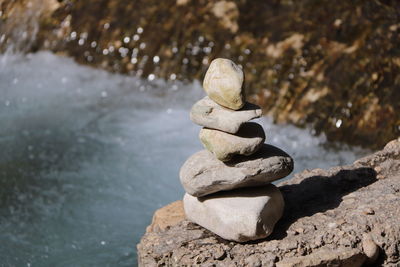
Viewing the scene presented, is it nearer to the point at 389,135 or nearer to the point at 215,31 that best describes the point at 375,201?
the point at 389,135

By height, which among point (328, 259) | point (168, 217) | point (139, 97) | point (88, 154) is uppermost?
point (328, 259)

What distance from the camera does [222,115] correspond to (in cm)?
343

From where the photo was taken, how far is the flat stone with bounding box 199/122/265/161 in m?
3.39

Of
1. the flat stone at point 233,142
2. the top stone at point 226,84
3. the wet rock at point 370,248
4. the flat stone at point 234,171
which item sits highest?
the top stone at point 226,84

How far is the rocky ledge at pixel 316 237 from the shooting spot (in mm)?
3291

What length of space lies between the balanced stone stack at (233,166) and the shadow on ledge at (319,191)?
0.19 m

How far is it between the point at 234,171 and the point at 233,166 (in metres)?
0.03

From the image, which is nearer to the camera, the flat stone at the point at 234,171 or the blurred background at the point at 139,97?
the flat stone at the point at 234,171

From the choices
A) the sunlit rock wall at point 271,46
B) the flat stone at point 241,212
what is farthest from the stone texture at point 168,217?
the sunlit rock wall at point 271,46

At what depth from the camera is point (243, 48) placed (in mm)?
6949

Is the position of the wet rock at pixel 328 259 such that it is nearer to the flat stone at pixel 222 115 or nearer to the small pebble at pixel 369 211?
the small pebble at pixel 369 211

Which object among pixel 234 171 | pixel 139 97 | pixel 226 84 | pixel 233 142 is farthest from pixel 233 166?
pixel 139 97

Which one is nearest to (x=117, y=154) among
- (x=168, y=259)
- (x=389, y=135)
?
(x=389, y=135)

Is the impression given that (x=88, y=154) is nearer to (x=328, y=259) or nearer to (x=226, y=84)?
(x=226, y=84)
